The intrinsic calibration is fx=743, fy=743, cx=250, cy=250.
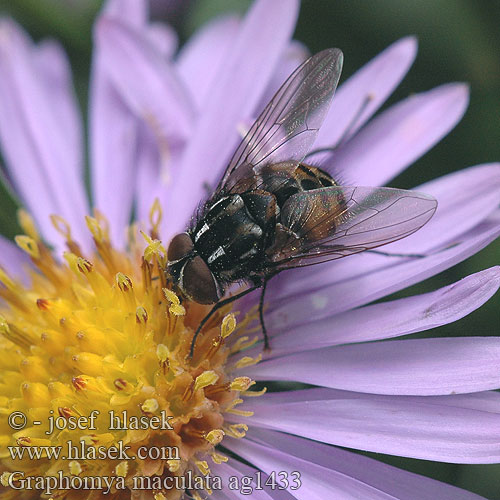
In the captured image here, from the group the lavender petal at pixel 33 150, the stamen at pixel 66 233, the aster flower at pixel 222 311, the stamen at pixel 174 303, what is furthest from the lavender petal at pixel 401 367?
the lavender petal at pixel 33 150

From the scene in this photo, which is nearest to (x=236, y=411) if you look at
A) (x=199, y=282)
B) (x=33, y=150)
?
(x=199, y=282)

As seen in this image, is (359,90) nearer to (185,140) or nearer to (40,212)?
(185,140)

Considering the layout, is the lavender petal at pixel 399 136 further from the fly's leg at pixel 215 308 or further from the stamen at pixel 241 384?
the stamen at pixel 241 384

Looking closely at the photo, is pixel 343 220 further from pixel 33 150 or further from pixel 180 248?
pixel 33 150

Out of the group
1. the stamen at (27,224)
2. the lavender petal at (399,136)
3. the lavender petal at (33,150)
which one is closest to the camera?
the lavender petal at (399,136)

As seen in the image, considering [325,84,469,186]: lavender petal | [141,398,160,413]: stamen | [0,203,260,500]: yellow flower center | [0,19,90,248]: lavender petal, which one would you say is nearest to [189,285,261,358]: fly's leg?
[0,203,260,500]: yellow flower center

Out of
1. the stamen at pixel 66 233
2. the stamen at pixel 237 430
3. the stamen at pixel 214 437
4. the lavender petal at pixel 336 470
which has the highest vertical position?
the stamen at pixel 66 233
